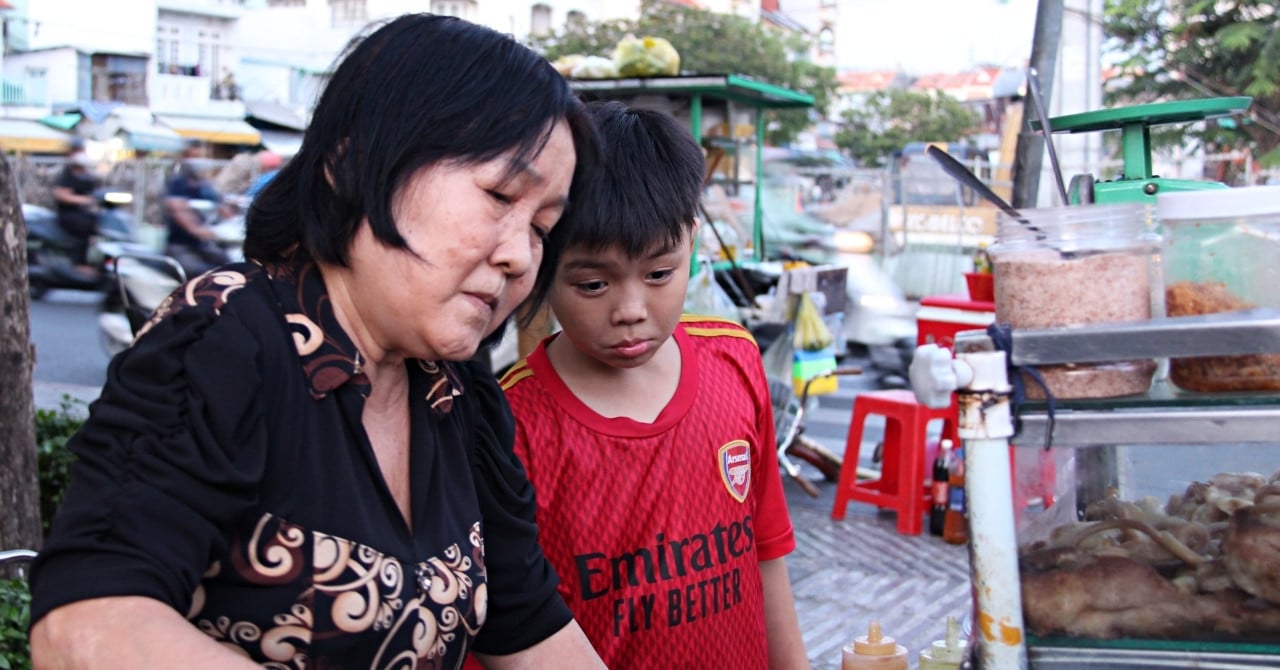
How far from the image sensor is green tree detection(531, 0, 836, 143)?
101ft

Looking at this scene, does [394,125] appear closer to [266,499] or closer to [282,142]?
[266,499]

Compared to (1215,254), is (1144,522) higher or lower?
lower

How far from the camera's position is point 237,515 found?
1.00 meters

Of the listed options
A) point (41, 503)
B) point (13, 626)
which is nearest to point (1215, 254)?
point (13, 626)

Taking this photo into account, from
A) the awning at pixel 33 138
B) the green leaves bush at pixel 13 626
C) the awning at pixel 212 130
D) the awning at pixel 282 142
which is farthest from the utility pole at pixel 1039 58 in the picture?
the awning at pixel 212 130

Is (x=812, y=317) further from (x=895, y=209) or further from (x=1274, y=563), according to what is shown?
(x=895, y=209)

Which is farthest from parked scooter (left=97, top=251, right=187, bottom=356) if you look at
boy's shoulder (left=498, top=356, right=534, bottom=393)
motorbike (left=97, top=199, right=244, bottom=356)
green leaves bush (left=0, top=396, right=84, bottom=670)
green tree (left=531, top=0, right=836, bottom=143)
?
green tree (left=531, top=0, right=836, bottom=143)

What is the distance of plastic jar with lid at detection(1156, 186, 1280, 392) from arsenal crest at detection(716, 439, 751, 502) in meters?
0.75

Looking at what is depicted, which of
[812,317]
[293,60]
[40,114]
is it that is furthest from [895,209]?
[293,60]

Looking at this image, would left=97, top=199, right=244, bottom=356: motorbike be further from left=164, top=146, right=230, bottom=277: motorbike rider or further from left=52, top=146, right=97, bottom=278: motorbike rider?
left=52, top=146, right=97, bottom=278: motorbike rider

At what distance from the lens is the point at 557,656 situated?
1405 millimetres

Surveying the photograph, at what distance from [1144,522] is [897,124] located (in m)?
41.2

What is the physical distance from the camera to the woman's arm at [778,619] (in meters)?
1.93

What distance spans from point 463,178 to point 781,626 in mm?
1138
